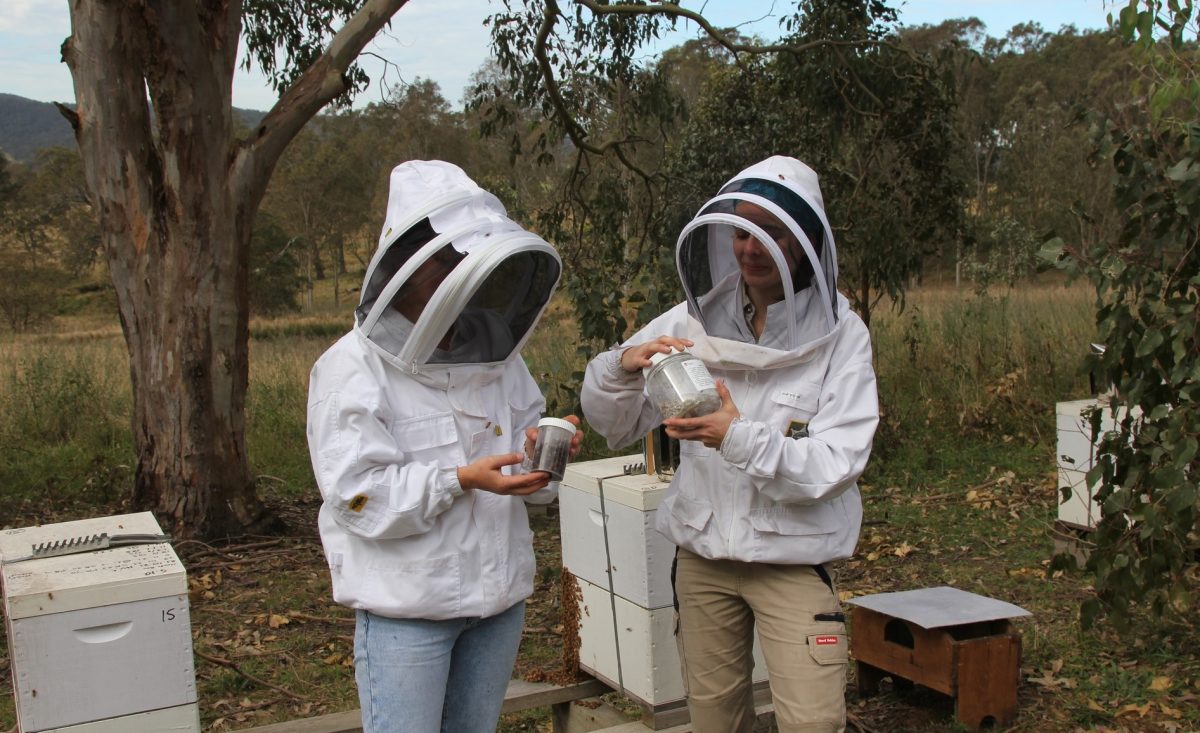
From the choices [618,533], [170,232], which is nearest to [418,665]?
[618,533]

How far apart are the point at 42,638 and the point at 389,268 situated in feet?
3.98

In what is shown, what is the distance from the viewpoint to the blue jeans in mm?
2059

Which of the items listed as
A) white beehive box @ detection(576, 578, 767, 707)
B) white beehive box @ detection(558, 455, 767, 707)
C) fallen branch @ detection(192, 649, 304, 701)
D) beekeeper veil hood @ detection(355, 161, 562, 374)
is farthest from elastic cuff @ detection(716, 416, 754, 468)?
fallen branch @ detection(192, 649, 304, 701)

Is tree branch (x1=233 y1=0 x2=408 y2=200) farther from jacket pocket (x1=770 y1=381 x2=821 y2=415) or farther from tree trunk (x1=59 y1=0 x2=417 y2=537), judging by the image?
jacket pocket (x1=770 y1=381 x2=821 y2=415)

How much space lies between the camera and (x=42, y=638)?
8.00 ft

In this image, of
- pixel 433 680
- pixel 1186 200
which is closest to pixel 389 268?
pixel 433 680

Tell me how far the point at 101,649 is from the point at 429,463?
3.32 ft

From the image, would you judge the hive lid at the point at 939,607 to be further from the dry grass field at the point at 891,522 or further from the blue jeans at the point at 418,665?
the blue jeans at the point at 418,665

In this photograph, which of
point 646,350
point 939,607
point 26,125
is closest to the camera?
point 646,350

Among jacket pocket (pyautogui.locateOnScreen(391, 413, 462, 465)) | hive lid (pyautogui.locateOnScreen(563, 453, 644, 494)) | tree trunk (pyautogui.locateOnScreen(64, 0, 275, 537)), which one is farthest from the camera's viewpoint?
tree trunk (pyautogui.locateOnScreen(64, 0, 275, 537))

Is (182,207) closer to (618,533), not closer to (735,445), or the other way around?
(618,533)

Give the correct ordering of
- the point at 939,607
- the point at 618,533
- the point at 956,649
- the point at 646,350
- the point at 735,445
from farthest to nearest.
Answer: the point at 939,607
the point at 956,649
the point at 618,533
the point at 646,350
the point at 735,445

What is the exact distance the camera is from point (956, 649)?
11.8 feet

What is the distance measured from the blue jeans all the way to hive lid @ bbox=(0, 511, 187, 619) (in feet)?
2.14
